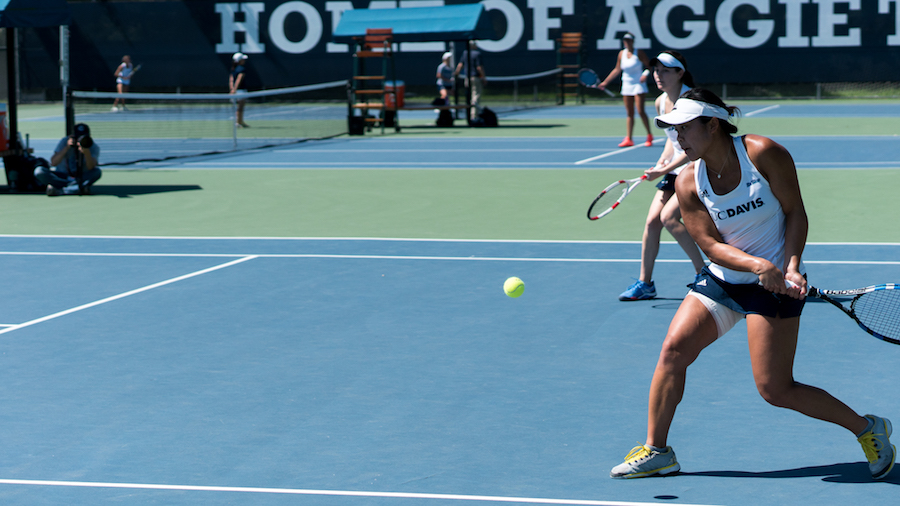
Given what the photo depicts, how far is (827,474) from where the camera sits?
420cm

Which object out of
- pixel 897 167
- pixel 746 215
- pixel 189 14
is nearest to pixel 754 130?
pixel 897 167

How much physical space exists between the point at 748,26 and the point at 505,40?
23.8 feet

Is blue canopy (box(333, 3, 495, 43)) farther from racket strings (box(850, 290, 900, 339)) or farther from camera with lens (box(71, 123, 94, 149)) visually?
racket strings (box(850, 290, 900, 339))

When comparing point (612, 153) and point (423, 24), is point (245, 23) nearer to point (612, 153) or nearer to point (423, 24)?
point (423, 24)

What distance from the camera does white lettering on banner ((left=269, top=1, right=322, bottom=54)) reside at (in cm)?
3738

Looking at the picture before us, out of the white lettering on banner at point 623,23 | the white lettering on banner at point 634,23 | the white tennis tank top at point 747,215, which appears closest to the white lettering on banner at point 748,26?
the white lettering on banner at point 634,23

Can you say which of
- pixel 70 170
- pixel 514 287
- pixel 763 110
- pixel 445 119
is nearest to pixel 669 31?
pixel 763 110

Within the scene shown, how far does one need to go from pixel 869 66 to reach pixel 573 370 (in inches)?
1213

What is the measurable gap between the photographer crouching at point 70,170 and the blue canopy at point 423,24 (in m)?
11.8

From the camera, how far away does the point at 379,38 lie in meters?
25.2

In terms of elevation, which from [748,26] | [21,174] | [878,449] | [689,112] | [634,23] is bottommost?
[878,449]

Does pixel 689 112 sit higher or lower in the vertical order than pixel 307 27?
lower

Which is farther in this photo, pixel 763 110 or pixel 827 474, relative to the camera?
pixel 763 110

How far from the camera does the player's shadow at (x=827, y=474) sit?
13.6 ft
